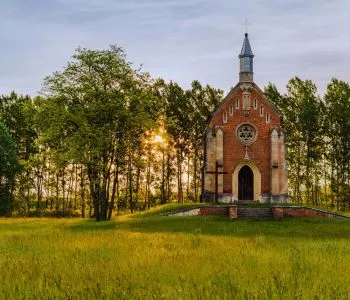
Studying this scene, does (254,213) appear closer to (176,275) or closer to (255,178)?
(255,178)

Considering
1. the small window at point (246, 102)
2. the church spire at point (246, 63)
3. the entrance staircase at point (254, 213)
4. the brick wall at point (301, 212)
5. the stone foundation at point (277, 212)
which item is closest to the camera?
the stone foundation at point (277, 212)

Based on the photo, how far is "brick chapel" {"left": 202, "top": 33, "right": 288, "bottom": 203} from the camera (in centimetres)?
4759

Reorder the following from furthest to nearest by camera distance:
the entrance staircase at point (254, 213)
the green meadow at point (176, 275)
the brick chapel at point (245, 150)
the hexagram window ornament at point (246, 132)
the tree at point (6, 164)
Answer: the tree at point (6, 164)
the hexagram window ornament at point (246, 132)
the brick chapel at point (245, 150)
the entrance staircase at point (254, 213)
the green meadow at point (176, 275)

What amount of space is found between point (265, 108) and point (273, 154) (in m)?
5.05

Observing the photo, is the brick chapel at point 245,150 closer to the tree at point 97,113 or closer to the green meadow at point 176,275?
the tree at point 97,113

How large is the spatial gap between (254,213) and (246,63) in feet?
60.5

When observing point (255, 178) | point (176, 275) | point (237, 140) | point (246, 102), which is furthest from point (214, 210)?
point (176, 275)

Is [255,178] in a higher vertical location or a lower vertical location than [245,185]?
higher

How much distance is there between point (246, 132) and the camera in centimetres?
4881

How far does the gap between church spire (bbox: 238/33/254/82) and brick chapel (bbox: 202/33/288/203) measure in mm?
970

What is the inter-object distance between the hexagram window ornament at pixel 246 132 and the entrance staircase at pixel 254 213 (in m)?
9.91

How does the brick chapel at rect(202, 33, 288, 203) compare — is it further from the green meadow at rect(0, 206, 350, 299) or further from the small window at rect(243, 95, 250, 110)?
the green meadow at rect(0, 206, 350, 299)

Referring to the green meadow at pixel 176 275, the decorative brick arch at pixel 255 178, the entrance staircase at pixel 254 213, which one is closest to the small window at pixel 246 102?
the decorative brick arch at pixel 255 178

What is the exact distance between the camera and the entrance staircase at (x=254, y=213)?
1580 inches
